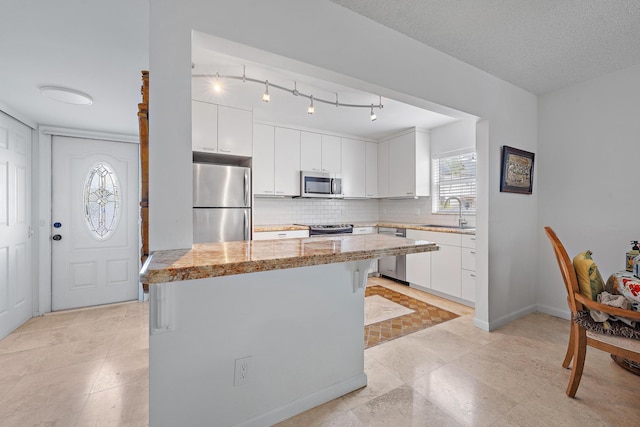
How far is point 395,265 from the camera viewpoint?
171 inches

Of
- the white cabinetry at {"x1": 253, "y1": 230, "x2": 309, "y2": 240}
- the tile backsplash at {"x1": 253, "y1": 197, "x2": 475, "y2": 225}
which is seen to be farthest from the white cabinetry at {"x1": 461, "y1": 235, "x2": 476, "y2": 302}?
the white cabinetry at {"x1": 253, "y1": 230, "x2": 309, "y2": 240}

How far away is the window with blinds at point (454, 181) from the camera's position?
381 centimetres

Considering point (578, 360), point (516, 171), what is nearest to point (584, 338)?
point (578, 360)

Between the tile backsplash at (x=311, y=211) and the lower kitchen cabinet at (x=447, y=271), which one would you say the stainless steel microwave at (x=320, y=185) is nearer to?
the tile backsplash at (x=311, y=211)

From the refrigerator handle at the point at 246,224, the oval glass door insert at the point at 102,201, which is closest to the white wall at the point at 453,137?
the refrigerator handle at the point at 246,224

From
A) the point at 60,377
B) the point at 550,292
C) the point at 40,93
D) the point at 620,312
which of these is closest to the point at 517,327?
the point at 550,292

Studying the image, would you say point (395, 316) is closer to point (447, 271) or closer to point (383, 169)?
point (447, 271)

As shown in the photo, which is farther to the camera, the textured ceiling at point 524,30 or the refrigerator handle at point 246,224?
the refrigerator handle at point 246,224

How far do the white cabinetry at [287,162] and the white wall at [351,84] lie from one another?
7.35ft

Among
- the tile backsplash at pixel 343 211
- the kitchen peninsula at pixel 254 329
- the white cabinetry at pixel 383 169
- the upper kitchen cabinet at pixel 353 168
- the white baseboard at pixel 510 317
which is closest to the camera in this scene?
the kitchen peninsula at pixel 254 329

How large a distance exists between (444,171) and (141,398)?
14.1ft

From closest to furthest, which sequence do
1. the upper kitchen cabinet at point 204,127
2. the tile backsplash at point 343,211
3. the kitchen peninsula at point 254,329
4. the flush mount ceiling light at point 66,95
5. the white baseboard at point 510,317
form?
the kitchen peninsula at point 254,329
the flush mount ceiling light at point 66,95
the white baseboard at point 510,317
the upper kitchen cabinet at point 204,127
the tile backsplash at point 343,211

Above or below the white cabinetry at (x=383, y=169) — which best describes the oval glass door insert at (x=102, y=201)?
below

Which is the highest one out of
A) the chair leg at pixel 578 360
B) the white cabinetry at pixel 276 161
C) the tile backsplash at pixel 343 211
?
the white cabinetry at pixel 276 161
